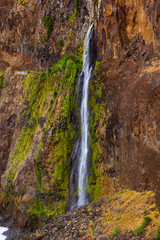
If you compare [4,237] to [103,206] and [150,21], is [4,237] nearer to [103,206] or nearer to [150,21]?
[103,206]

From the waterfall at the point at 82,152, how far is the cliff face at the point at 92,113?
0.39 m

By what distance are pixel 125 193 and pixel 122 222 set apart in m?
1.87

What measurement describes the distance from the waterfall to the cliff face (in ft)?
1.28

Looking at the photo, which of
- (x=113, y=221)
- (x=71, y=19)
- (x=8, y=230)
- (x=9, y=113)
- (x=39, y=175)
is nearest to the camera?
(x=113, y=221)

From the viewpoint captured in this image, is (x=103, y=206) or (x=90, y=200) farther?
(x=90, y=200)

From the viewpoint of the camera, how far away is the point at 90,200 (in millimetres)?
14078

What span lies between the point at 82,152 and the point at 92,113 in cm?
223

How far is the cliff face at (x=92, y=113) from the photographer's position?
11.9 meters

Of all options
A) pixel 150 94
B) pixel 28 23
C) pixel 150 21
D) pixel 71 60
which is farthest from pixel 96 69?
pixel 28 23

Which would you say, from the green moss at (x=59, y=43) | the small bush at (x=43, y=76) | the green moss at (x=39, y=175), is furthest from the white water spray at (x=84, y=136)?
the green moss at (x=59, y=43)

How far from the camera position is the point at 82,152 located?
1531 centimetres

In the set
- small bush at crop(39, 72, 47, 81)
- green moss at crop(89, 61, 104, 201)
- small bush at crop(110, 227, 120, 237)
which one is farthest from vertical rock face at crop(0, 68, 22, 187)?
small bush at crop(110, 227, 120, 237)

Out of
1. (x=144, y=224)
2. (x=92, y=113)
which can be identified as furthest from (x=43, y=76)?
(x=144, y=224)

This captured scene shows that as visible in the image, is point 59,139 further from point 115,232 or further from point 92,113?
point 115,232
